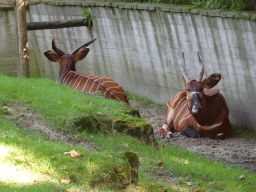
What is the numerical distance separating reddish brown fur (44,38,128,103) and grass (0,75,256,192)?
1490mm

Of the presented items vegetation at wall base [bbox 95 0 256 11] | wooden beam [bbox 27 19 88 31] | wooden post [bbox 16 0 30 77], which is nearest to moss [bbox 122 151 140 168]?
vegetation at wall base [bbox 95 0 256 11]

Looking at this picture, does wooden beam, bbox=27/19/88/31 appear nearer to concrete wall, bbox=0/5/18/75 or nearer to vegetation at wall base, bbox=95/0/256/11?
vegetation at wall base, bbox=95/0/256/11

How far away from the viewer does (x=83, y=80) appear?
30.2 feet

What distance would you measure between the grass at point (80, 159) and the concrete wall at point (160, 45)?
2.53 meters

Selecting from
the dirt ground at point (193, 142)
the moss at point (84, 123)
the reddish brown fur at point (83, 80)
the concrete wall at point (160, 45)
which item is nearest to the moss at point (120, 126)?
the moss at point (84, 123)

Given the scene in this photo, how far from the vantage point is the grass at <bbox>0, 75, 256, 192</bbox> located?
13.5 feet

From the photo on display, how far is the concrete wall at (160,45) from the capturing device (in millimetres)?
8586

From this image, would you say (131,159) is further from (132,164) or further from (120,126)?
(120,126)

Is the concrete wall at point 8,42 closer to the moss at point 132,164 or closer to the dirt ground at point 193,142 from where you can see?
the dirt ground at point 193,142

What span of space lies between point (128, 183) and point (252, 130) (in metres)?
4.90

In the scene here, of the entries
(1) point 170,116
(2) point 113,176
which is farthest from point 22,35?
(2) point 113,176

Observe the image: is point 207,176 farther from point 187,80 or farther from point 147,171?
point 187,80

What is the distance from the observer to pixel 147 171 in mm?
4988

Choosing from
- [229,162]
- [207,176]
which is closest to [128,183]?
[207,176]
